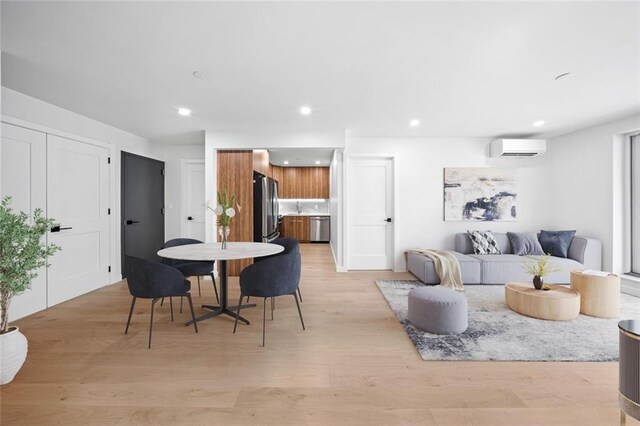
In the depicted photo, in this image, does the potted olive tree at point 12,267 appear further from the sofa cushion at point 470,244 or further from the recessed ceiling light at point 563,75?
the sofa cushion at point 470,244

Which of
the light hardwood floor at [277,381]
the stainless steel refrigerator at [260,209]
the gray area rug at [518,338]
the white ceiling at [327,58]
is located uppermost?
the white ceiling at [327,58]

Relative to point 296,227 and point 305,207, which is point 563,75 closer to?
point 296,227

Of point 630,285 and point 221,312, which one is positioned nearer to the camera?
point 221,312

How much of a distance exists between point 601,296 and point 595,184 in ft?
7.40

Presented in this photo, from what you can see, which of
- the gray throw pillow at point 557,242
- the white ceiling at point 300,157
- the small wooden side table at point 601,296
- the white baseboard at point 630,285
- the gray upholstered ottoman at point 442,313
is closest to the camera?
the gray upholstered ottoman at point 442,313

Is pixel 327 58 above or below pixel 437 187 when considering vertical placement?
above

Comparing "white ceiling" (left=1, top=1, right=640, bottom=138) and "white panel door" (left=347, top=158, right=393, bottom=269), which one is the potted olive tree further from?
"white panel door" (left=347, top=158, right=393, bottom=269)

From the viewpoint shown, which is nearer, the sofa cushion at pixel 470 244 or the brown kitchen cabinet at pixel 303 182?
the sofa cushion at pixel 470 244

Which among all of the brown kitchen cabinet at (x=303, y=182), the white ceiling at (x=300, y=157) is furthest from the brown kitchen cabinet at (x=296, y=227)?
the white ceiling at (x=300, y=157)

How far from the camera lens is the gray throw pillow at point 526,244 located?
4648mm

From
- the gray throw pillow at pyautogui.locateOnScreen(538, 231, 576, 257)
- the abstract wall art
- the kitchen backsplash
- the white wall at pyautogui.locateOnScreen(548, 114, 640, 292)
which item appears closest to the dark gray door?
the kitchen backsplash

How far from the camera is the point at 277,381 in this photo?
1999mm

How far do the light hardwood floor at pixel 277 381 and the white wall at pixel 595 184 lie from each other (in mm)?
2995

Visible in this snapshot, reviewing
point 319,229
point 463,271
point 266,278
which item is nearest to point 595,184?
point 463,271
